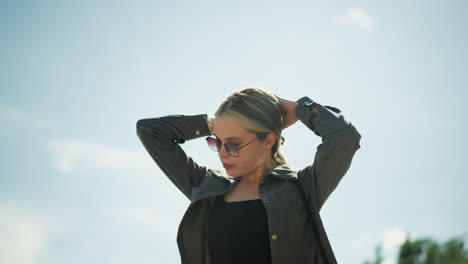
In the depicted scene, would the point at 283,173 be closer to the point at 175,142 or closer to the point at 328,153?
the point at 328,153

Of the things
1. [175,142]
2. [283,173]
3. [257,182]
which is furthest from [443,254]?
[175,142]

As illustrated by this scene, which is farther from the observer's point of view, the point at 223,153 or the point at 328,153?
the point at 223,153

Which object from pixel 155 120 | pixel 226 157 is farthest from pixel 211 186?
pixel 155 120

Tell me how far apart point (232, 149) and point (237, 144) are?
0.07 m

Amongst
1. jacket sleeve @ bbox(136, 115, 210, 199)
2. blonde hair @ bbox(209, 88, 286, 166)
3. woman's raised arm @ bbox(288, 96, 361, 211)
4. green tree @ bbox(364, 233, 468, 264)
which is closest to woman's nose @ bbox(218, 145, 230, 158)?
blonde hair @ bbox(209, 88, 286, 166)

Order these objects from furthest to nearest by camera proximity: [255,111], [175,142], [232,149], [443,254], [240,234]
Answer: [175,142], [255,111], [232,149], [240,234], [443,254]

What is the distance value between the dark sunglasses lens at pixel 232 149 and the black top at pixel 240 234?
0.44m

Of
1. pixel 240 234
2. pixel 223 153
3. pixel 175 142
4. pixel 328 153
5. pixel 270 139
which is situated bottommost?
pixel 240 234

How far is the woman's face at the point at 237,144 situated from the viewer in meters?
4.43

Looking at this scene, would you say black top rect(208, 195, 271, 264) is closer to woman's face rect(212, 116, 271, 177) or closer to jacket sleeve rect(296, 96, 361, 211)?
woman's face rect(212, 116, 271, 177)

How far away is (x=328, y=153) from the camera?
4086 millimetres

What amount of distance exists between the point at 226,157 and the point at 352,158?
1118 millimetres

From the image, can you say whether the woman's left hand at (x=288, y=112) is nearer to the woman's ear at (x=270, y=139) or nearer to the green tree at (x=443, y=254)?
the woman's ear at (x=270, y=139)

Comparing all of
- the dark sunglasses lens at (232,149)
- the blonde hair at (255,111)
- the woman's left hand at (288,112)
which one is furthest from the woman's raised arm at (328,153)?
the dark sunglasses lens at (232,149)
